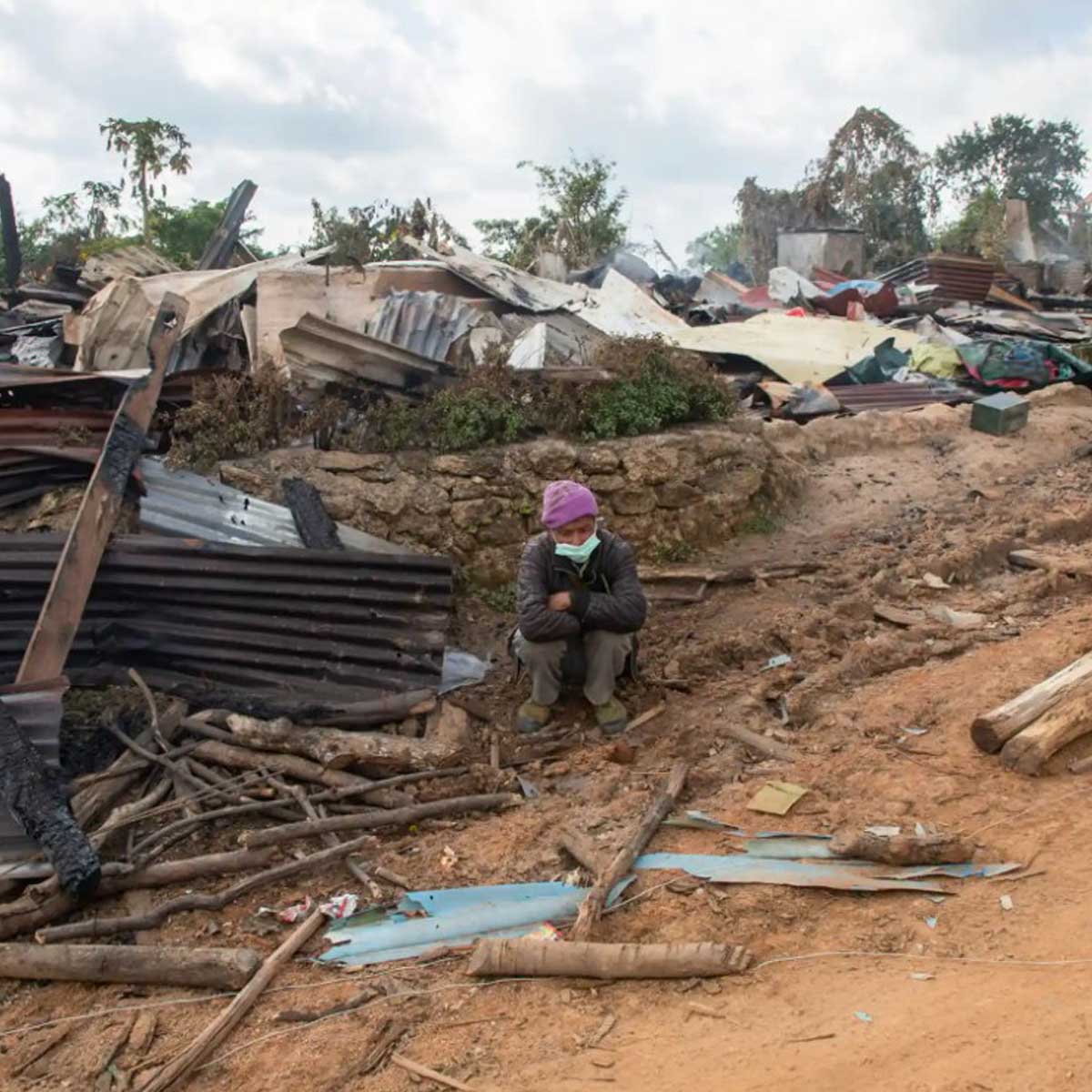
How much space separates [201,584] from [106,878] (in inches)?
82.1

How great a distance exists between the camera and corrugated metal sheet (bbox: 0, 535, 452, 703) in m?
5.76

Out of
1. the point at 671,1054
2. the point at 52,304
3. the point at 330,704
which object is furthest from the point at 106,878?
the point at 52,304

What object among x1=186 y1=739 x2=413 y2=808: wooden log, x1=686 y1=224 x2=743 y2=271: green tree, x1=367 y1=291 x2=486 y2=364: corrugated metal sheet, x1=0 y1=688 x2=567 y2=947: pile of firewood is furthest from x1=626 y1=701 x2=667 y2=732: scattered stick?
x1=686 y1=224 x2=743 y2=271: green tree

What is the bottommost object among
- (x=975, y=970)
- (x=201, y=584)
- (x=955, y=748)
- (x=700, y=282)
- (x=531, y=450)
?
(x=975, y=970)

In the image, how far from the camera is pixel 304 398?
7.52m

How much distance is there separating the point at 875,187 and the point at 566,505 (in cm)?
2367

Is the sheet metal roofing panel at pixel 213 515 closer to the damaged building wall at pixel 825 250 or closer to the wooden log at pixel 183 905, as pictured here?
the wooden log at pixel 183 905

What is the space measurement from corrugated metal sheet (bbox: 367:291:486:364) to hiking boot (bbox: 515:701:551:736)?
444cm

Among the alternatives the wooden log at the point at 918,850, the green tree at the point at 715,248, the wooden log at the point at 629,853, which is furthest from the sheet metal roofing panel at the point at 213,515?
the green tree at the point at 715,248

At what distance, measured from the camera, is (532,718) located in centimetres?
557

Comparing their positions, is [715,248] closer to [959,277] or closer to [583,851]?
[959,277]

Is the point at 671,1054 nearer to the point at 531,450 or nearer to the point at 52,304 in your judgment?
→ the point at 531,450

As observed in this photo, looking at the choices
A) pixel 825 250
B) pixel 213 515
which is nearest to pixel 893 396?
pixel 213 515

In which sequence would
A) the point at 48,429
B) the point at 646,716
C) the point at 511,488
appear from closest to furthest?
the point at 646,716
the point at 48,429
the point at 511,488
